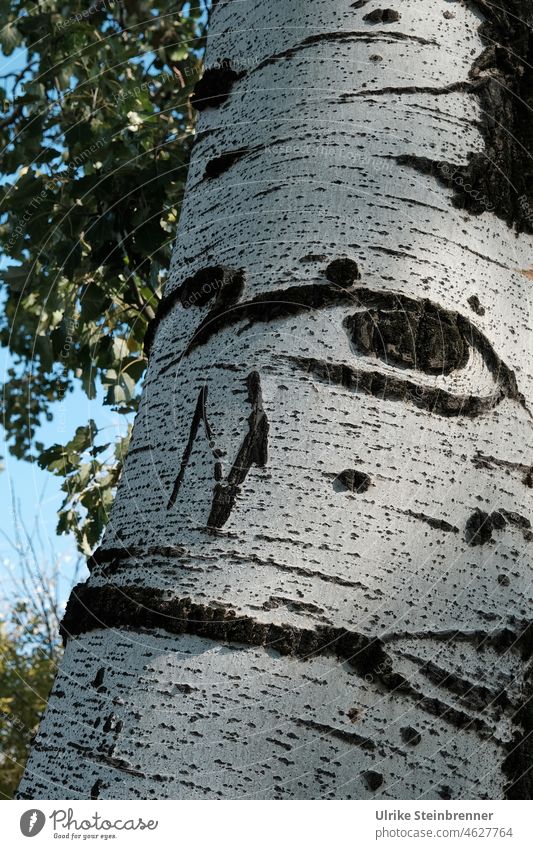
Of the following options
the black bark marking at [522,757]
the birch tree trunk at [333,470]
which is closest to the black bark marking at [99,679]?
the birch tree trunk at [333,470]

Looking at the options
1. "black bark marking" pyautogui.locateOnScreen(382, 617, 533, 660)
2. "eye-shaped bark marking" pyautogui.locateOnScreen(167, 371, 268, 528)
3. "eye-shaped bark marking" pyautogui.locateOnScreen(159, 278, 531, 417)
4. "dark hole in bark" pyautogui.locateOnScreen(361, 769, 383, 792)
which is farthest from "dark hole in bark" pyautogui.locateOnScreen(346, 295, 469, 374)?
"dark hole in bark" pyautogui.locateOnScreen(361, 769, 383, 792)

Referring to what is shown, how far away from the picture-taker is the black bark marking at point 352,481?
2.45 ft

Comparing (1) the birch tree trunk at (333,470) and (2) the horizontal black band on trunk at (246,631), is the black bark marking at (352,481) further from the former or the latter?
(2) the horizontal black band on trunk at (246,631)

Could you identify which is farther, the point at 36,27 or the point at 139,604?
the point at 36,27

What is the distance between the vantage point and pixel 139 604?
29.2 inches

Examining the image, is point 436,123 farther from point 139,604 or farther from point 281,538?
point 139,604

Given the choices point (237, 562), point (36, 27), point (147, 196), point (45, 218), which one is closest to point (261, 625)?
point (237, 562)

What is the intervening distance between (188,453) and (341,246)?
0.92 ft

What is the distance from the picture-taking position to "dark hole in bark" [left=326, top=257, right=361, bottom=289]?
831 mm

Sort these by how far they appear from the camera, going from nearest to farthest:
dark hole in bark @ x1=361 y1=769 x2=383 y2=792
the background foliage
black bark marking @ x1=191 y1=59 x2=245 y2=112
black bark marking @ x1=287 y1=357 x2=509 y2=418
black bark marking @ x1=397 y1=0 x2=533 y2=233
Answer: dark hole in bark @ x1=361 y1=769 x2=383 y2=792, black bark marking @ x1=287 y1=357 x2=509 y2=418, black bark marking @ x1=397 y1=0 x2=533 y2=233, black bark marking @ x1=191 y1=59 x2=245 y2=112, the background foliage

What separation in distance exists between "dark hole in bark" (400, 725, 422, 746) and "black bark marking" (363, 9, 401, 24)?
0.85 meters

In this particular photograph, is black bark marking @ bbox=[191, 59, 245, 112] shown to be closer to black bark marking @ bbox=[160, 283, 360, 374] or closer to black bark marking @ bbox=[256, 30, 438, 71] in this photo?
black bark marking @ bbox=[256, 30, 438, 71]

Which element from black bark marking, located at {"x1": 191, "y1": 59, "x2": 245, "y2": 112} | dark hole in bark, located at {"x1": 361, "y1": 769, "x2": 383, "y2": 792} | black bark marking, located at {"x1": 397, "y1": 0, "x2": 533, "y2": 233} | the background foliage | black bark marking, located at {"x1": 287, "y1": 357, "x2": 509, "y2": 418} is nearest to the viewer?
dark hole in bark, located at {"x1": 361, "y1": 769, "x2": 383, "y2": 792}

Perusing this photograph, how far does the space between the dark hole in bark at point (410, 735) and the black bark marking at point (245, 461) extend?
0.81 ft
